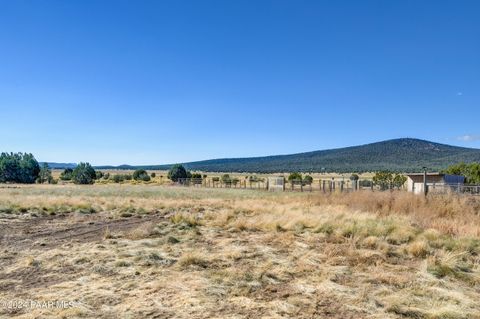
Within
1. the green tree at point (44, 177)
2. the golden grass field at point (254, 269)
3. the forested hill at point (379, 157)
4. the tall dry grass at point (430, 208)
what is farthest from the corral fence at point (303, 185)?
the forested hill at point (379, 157)

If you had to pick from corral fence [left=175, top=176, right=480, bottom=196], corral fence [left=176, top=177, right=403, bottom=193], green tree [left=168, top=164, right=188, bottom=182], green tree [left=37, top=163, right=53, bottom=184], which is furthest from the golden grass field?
green tree [left=37, top=163, right=53, bottom=184]

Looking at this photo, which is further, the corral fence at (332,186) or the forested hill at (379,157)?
the forested hill at (379,157)

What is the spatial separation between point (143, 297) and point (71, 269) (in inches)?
101

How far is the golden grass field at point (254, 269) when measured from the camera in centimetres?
560

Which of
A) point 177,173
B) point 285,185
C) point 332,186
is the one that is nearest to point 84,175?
point 177,173

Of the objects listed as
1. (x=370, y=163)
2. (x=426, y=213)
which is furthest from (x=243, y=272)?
(x=370, y=163)

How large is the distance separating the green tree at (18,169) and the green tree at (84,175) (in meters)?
8.34

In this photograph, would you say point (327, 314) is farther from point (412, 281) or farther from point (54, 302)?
point (54, 302)

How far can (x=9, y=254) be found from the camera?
29.8ft

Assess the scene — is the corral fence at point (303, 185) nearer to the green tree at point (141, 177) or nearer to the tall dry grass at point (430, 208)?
the tall dry grass at point (430, 208)

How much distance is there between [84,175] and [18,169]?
1329cm

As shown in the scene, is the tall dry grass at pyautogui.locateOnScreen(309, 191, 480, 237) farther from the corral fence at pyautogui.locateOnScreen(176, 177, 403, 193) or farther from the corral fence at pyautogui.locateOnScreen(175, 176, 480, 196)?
the corral fence at pyautogui.locateOnScreen(176, 177, 403, 193)

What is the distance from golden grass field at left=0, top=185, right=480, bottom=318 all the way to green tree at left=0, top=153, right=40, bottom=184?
78019mm

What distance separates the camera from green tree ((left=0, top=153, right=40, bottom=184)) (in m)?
81.9
